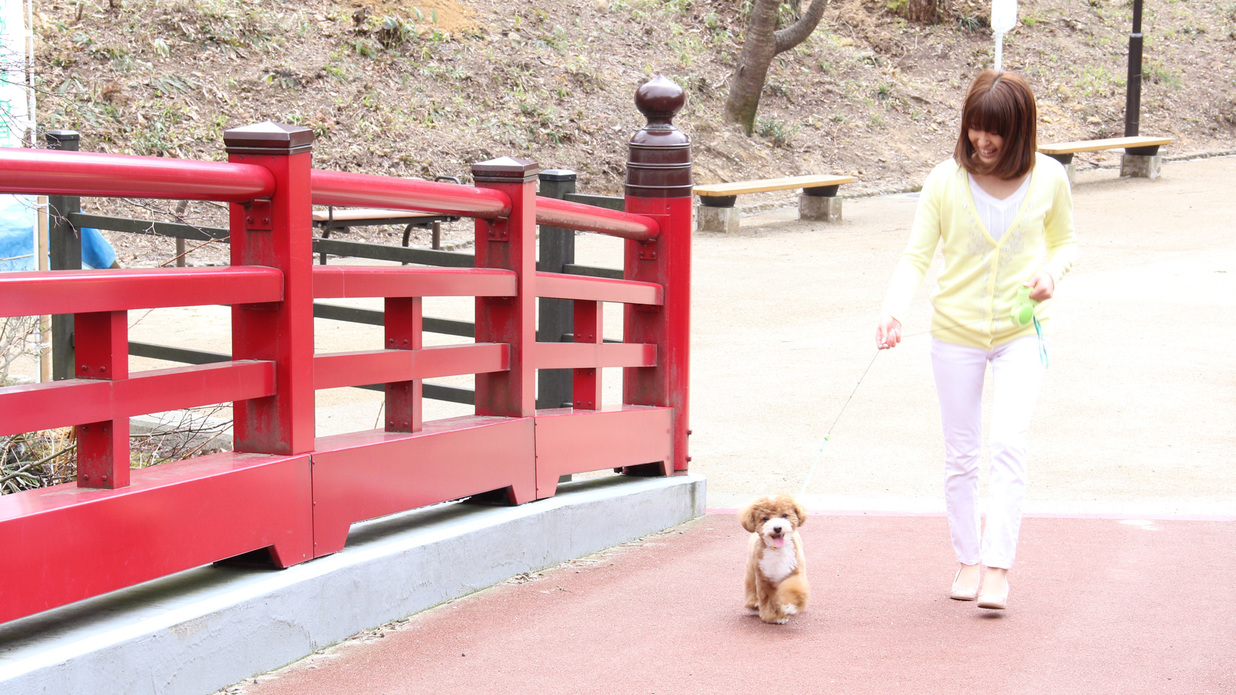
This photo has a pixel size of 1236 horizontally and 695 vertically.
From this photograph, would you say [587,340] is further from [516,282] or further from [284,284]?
[284,284]

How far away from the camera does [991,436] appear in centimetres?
402

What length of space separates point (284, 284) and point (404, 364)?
0.61m

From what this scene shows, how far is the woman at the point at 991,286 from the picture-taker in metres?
4.01

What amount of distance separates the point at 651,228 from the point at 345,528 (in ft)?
7.37

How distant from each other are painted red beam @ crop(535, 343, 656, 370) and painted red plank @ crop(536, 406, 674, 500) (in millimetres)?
192

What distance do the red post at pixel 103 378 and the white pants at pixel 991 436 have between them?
247cm

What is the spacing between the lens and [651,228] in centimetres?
554

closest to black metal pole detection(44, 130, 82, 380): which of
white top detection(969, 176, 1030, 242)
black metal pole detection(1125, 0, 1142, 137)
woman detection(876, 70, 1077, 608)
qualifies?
woman detection(876, 70, 1077, 608)

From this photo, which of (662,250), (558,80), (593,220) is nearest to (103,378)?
(593,220)

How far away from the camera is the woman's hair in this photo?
3932mm

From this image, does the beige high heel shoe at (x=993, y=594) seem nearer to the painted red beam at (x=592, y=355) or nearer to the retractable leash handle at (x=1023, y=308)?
the retractable leash handle at (x=1023, y=308)

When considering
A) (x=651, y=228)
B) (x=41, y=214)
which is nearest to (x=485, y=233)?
(x=651, y=228)

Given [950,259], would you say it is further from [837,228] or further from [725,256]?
[837,228]

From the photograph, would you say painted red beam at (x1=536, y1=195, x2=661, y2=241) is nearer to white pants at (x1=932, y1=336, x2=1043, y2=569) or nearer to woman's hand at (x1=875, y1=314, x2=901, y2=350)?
woman's hand at (x1=875, y1=314, x2=901, y2=350)
